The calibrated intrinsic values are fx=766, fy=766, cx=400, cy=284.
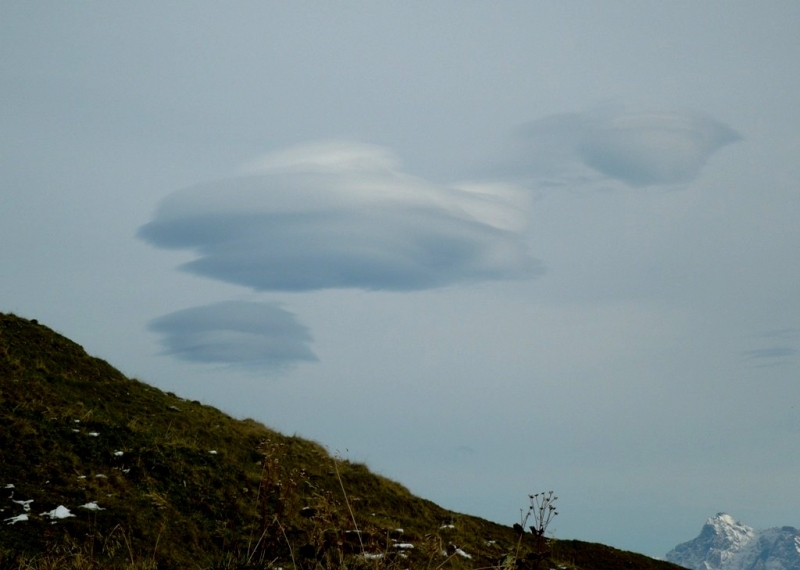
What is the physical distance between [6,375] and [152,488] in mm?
5733

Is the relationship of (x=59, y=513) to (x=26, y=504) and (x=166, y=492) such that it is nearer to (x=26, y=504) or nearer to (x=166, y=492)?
(x=26, y=504)

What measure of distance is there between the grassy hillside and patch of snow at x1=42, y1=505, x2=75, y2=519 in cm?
3

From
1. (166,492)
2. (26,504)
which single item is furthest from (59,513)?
(166,492)

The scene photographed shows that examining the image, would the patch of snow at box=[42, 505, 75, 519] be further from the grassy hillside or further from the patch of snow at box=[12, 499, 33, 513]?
the patch of snow at box=[12, 499, 33, 513]

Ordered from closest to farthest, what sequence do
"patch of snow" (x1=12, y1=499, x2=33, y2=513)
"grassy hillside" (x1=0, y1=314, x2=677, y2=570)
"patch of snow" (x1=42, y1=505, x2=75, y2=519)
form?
"grassy hillside" (x1=0, y1=314, x2=677, y2=570), "patch of snow" (x1=42, y1=505, x2=75, y2=519), "patch of snow" (x1=12, y1=499, x2=33, y2=513)

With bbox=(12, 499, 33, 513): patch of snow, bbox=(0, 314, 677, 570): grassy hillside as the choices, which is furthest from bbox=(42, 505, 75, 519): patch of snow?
bbox=(12, 499, 33, 513): patch of snow

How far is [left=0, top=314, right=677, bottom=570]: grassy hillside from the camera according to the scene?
406 inches

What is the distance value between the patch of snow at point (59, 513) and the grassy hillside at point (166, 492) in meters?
0.03

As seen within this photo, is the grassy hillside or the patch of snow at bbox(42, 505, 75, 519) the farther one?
the patch of snow at bbox(42, 505, 75, 519)

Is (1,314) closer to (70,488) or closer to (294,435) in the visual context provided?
(294,435)

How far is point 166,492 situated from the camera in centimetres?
1567

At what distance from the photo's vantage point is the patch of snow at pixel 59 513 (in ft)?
41.1

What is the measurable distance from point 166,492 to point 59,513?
3161 mm

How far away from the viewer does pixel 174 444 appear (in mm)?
18141
